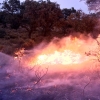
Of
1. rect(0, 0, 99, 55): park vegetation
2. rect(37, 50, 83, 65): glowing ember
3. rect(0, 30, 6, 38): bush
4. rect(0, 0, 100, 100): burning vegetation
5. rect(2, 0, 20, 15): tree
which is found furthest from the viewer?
rect(2, 0, 20, 15): tree

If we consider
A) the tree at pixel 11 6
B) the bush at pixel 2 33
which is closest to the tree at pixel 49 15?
the bush at pixel 2 33

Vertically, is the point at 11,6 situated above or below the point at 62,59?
above

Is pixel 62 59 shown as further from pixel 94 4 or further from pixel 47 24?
pixel 47 24

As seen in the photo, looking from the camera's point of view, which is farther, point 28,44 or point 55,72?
point 28,44

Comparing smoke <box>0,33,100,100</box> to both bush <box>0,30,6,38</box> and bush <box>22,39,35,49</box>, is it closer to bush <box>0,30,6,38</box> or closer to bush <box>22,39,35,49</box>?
bush <box>22,39,35,49</box>

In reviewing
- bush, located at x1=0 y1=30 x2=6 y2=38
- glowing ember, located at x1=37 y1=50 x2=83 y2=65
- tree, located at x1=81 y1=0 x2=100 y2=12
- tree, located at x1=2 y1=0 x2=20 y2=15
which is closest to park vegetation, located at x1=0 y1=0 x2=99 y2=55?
bush, located at x1=0 y1=30 x2=6 y2=38

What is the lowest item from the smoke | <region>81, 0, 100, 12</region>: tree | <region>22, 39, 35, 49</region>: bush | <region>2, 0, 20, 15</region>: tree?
the smoke

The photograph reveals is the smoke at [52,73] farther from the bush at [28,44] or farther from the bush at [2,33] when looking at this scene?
the bush at [2,33]

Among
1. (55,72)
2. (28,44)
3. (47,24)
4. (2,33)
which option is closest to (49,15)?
(47,24)

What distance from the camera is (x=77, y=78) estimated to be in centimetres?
1275

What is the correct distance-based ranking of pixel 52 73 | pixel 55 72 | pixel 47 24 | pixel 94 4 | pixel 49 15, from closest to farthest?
pixel 94 4 < pixel 52 73 < pixel 55 72 < pixel 49 15 < pixel 47 24

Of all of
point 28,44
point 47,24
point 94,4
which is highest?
point 47,24

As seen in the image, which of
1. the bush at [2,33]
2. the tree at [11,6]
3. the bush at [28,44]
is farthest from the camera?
the tree at [11,6]

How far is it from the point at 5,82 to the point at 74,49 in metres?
8.13
